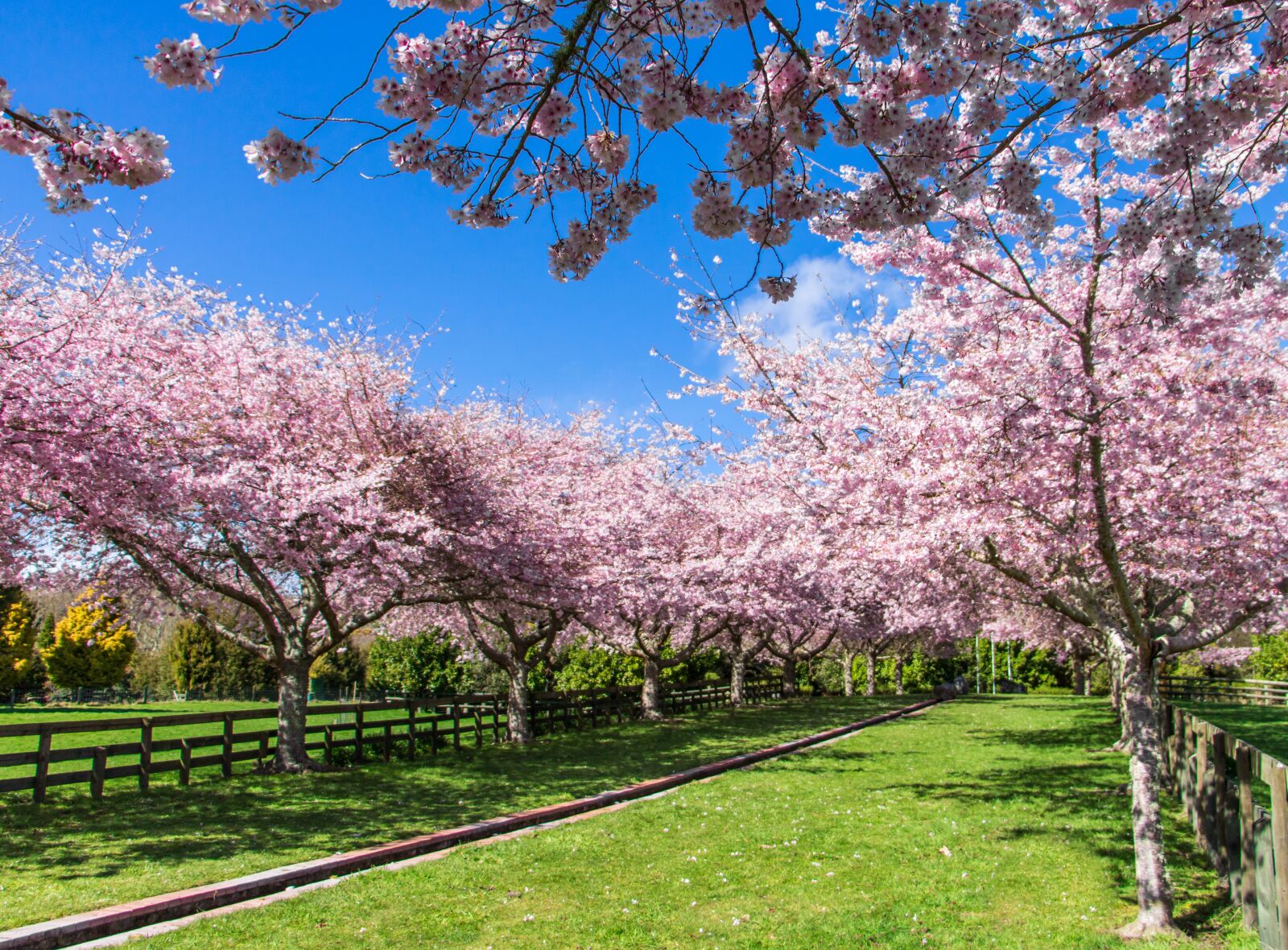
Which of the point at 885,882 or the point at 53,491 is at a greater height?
the point at 53,491

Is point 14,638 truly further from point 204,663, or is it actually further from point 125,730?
point 125,730

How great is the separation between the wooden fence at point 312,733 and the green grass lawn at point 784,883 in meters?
6.47

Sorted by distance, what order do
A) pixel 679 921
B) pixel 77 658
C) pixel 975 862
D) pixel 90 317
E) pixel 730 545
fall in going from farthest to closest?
pixel 77 658 < pixel 730 545 < pixel 90 317 < pixel 975 862 < pixel 679 921

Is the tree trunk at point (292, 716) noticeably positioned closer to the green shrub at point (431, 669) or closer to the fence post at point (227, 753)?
the fence post at point (227, 753)

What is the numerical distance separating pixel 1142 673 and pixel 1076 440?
228 centimetres

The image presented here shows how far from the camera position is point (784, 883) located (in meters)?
6.61

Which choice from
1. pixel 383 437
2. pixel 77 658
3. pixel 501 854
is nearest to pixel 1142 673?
pixel 501 854

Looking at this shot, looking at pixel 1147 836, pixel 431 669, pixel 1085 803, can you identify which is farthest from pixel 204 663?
pixel 1147 836

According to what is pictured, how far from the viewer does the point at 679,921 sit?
5.66m

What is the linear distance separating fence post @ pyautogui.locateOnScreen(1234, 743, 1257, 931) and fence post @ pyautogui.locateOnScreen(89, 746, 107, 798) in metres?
12.4

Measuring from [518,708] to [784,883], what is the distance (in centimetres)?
1225

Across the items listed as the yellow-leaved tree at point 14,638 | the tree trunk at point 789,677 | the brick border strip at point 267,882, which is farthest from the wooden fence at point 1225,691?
the yellow-leaved tree at point 14,638

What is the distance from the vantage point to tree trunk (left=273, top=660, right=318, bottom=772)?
12961 millimetres

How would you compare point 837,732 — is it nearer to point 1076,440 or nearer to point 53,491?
point 1076,440
